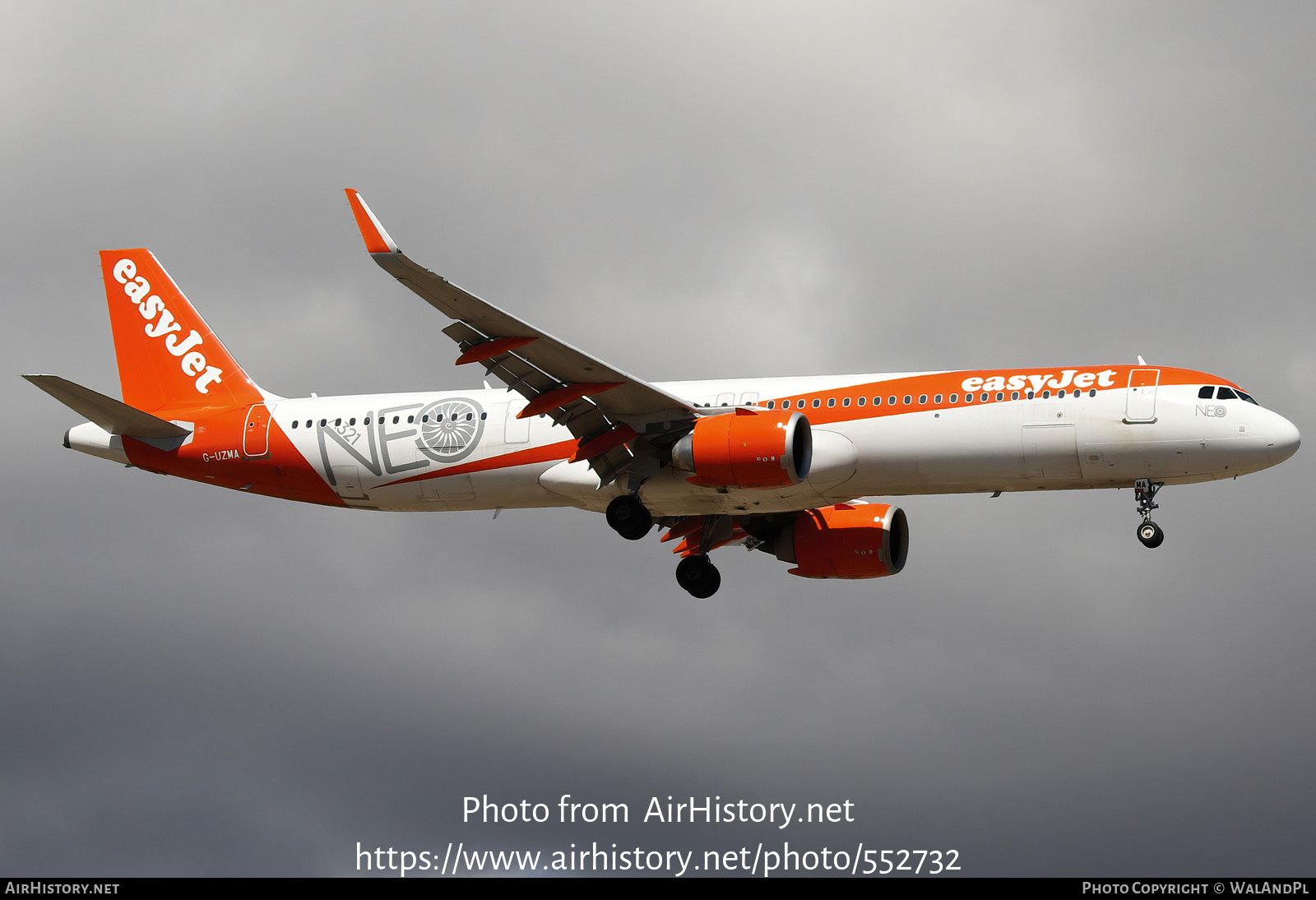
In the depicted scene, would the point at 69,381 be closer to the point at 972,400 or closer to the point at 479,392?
the point at 479,392

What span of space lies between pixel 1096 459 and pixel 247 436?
2200 cm

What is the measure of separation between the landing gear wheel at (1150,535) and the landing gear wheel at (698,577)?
490 inches

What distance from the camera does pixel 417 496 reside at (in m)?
40.7

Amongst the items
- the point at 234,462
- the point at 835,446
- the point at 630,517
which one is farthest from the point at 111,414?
the point at 835,446

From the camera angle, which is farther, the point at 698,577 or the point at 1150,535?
the point at 698,577

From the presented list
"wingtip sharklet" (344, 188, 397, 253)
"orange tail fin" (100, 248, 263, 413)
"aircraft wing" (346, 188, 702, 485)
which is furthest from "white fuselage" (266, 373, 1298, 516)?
"wingtip sharklet" (344, 188, 397, 253)

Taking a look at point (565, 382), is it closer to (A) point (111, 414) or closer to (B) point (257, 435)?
(B) point (257, 435)

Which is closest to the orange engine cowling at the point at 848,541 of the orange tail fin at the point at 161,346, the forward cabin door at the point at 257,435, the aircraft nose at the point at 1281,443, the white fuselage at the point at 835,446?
the white fuselage at the point at 835,446

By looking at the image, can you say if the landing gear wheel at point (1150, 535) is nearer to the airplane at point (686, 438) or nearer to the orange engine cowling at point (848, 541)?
the airplane at point (686, 438)

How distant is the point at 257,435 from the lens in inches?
1651

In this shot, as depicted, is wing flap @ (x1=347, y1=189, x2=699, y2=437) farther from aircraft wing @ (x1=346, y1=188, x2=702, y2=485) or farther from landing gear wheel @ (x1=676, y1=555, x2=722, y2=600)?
landing gear wheel @ (x1=676, y1=555, x2=722, y2=600)

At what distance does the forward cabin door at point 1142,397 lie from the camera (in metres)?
35.3

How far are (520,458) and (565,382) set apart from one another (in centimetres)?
355

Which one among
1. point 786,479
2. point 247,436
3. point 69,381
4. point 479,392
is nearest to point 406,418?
point 479,392
